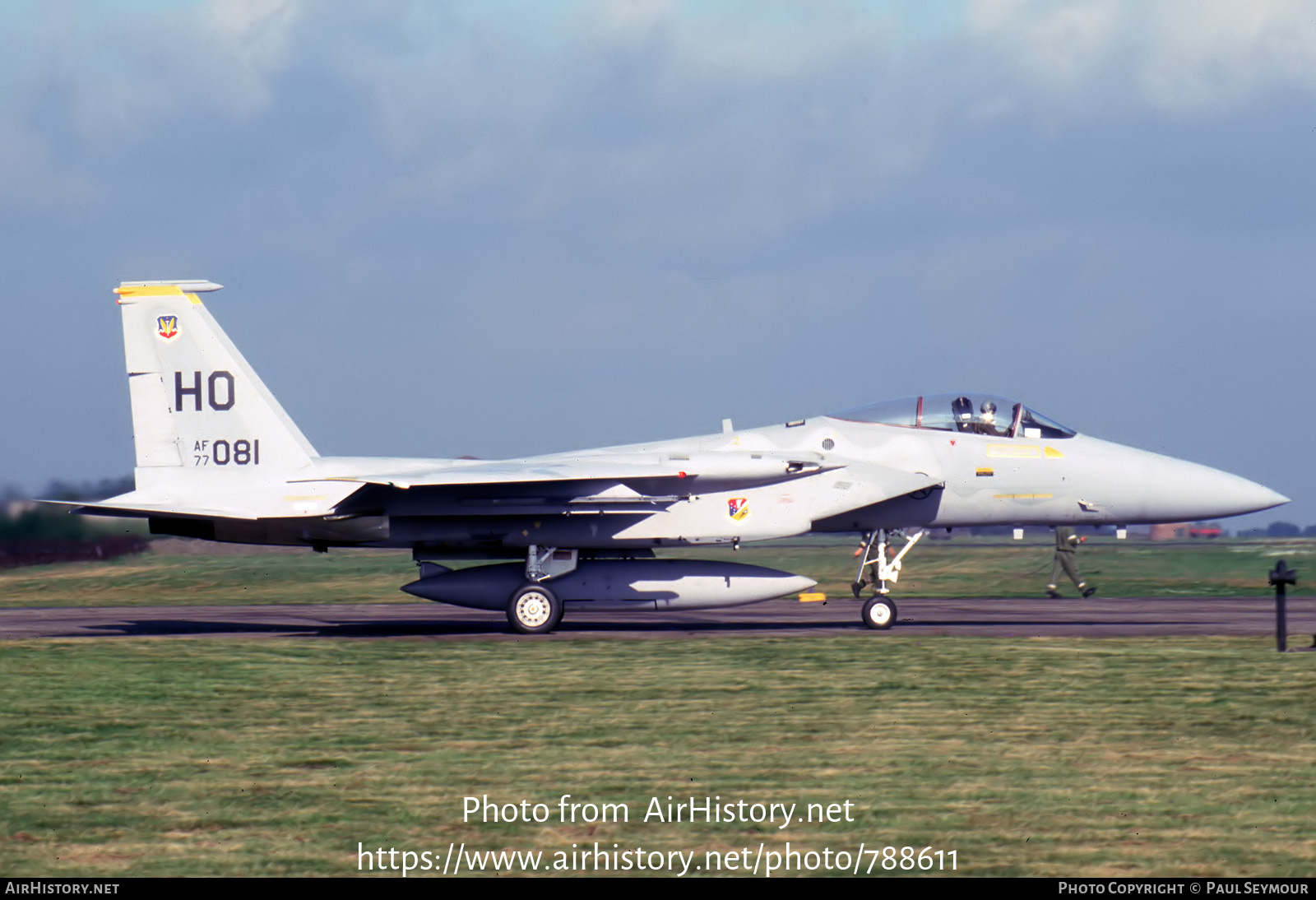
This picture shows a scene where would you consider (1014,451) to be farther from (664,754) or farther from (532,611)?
(664,754)

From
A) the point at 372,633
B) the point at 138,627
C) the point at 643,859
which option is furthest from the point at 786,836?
the point at 138,627

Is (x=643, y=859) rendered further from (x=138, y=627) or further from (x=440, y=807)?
(x=138, y=627)

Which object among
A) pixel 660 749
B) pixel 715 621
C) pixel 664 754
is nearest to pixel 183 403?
pixel 715 621

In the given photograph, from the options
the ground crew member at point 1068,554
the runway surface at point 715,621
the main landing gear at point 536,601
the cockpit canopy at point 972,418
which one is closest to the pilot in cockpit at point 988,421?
the cockpit canopy at point 972,418

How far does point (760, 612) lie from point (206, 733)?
14.3m

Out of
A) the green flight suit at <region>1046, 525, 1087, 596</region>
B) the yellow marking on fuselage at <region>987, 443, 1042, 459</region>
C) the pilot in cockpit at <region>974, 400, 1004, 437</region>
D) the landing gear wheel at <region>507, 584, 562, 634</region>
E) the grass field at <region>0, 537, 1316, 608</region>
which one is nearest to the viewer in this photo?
the landing gear wheel at <region>507, 584, 562, 634</region>

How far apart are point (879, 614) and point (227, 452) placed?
8.61m

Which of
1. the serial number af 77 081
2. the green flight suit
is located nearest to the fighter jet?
the serial number af 77 081

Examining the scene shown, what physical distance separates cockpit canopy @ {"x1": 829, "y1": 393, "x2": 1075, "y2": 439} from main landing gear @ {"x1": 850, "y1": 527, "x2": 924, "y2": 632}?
146cm

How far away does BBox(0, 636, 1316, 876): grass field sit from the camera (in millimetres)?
A: 5938

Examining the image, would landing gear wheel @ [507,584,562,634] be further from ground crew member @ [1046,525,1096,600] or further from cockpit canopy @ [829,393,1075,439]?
ground crew member @ [1046,525,1096,600]

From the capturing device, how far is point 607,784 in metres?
7.16

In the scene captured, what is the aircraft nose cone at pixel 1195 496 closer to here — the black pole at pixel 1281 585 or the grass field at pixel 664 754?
the black pole at pixel 1281 585
